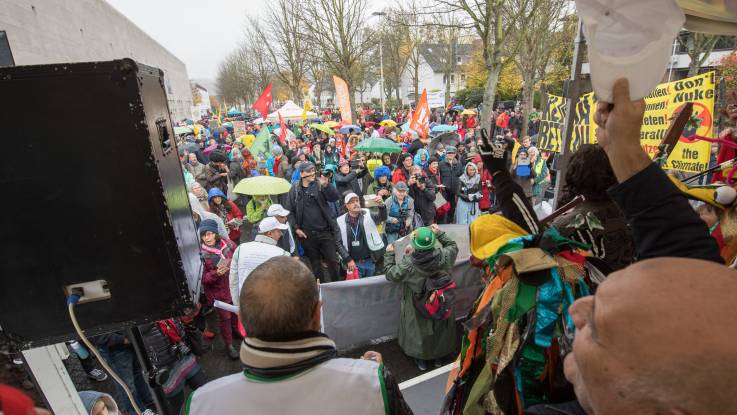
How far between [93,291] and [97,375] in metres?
3.83

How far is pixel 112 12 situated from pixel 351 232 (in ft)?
90.0

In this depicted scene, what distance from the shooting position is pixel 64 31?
14516 mm

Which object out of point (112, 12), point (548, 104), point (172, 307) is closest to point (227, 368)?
point (172, 307)

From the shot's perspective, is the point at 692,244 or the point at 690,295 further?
the point at 692,244

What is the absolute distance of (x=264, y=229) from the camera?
4.30 meters

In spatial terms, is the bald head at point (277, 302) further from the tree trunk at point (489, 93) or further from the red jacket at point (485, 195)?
the tree trunk at point (489, 93)

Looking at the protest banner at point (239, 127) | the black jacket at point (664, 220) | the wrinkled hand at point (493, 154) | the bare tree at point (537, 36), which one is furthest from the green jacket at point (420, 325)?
the protest banner at point (239, 127)

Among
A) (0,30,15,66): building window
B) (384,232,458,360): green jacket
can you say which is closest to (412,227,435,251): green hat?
(384,232,458,360): green jacket

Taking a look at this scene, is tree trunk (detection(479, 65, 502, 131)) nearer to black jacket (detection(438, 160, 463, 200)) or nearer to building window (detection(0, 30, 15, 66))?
black jacket (detection(438, 160, 463, 200))

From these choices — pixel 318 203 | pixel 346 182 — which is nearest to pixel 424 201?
pixel 346 182

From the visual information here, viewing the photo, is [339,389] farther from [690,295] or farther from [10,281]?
[10,281]

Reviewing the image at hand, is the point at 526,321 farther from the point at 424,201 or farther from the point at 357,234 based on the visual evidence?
the point at 424,201

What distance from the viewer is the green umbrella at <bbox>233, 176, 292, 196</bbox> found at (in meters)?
5.75

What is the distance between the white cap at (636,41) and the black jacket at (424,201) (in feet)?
17.6
